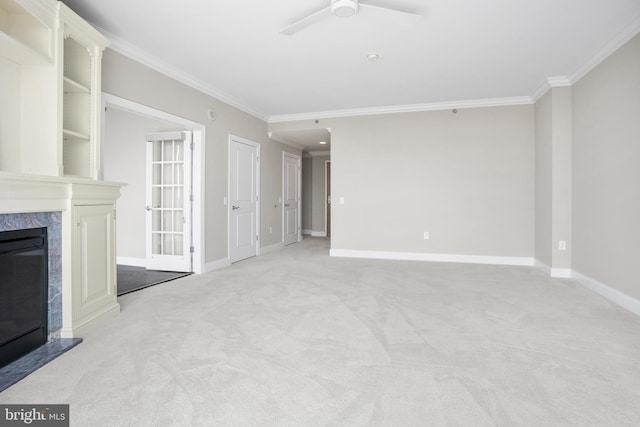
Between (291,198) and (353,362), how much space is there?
6.01 metres

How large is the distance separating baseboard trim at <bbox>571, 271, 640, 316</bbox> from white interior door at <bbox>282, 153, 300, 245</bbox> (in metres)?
5.31

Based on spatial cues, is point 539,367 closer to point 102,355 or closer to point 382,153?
point 102,355

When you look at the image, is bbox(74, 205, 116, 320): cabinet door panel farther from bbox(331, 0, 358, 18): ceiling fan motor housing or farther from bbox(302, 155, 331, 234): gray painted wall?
bbox(302, 155, 331, 234): gray painted wall

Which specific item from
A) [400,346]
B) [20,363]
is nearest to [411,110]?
[400,346]

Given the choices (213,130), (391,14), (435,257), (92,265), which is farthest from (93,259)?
(435,257)

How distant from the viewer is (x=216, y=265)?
5.21 meters

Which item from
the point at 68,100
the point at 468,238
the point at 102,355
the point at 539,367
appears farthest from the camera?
the point at 468,238

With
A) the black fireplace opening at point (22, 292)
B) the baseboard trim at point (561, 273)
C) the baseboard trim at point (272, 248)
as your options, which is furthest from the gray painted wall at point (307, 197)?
the black fireplace opening at point (22, 292)

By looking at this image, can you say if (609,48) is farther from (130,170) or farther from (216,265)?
(130,170)

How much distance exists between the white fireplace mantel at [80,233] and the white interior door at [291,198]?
4717 millimetres

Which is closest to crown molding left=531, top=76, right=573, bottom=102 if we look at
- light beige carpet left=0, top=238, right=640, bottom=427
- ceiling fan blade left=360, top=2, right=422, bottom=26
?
light beige carpet left=0, top=238, right=640, bottom=427

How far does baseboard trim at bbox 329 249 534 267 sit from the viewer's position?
5574 mm

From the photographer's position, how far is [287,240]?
7.83m

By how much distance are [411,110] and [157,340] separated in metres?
5.23
